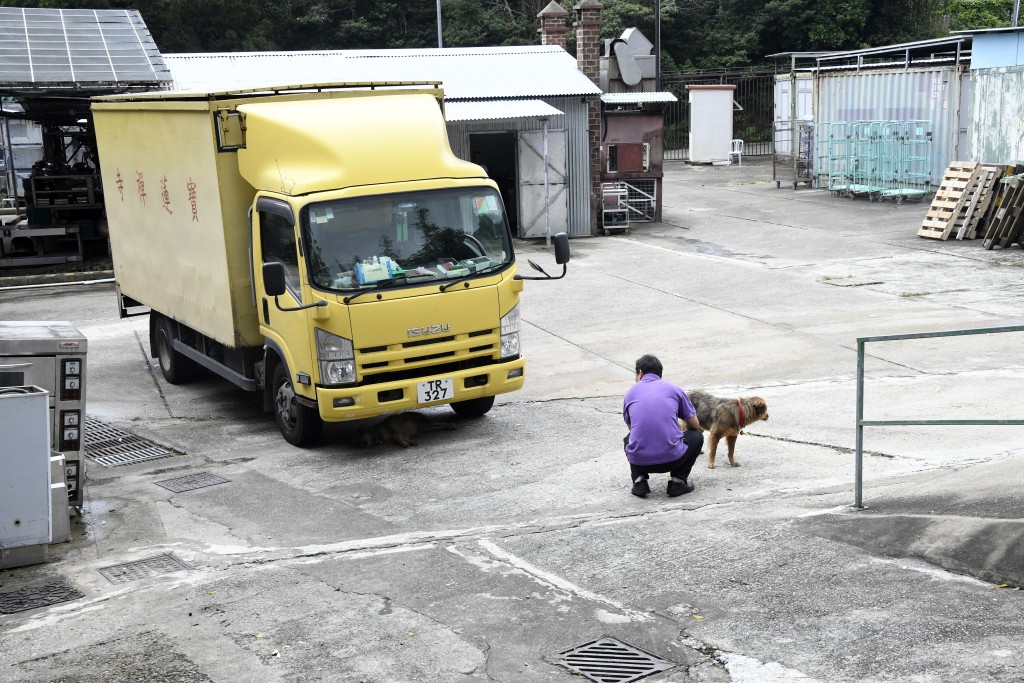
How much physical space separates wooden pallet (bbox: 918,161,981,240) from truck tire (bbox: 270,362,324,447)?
15.4 meters

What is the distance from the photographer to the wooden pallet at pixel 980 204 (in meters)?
21.5

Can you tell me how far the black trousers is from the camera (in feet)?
27.4

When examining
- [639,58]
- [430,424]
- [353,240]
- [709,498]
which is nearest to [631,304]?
[430,424]

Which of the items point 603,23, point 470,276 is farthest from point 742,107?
point 470,276

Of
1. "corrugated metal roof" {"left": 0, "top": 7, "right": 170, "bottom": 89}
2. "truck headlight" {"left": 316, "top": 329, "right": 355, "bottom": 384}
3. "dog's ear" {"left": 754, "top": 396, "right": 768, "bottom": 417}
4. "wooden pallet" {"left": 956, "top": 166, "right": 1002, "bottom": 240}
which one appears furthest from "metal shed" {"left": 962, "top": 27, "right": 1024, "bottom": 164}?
"truck headlight" {"left": 316, "top": 329, "right": 355, "bottom": 384}

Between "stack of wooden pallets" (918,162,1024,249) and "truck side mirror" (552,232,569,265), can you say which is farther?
"stack of wooden pallets" (918,162,1024,249)

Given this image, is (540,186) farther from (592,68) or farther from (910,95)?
(910,95)

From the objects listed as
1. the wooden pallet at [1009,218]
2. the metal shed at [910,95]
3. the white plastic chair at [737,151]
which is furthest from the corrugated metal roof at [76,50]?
the white plastic chair at [737,151]

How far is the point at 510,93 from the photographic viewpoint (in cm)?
2372

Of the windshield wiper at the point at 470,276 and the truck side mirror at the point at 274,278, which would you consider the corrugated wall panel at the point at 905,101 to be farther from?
the truck side mirror at the point at 274,278

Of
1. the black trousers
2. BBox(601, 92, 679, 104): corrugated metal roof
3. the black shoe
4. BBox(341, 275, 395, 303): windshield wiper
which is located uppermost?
BBox(601, 92, 679, 104): corrugated metal roof

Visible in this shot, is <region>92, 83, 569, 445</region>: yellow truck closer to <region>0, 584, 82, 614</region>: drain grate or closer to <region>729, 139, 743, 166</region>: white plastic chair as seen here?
<region>0, 584, 82, 614</region>: drain grate

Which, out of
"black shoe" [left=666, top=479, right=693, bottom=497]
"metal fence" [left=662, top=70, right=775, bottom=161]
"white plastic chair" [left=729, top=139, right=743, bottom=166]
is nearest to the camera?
"black shoe" [left=666, top=479, right=693, bottom=497]

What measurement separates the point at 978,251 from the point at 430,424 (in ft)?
44.1
